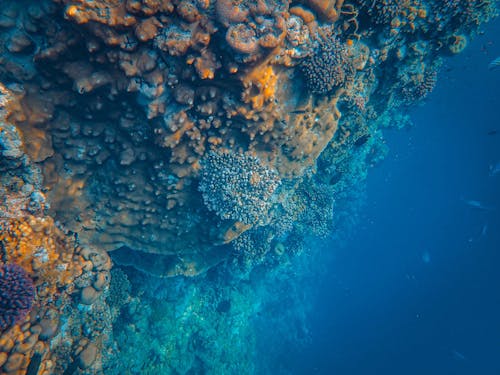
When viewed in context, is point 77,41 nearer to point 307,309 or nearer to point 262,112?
point 262,112

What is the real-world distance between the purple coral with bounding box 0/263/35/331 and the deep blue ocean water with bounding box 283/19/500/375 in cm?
1716

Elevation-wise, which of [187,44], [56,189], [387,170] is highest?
[187,44]

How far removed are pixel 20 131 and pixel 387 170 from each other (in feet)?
286

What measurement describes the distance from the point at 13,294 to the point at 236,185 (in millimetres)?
3653

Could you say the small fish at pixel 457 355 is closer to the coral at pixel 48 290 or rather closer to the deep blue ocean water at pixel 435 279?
the deep blue ocean water at pixel 435 279

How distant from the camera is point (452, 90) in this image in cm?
3622

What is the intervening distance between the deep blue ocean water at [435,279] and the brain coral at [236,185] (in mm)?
13174

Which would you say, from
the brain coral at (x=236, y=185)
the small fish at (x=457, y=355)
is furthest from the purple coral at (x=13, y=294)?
the small fish at (x=457, y=355)

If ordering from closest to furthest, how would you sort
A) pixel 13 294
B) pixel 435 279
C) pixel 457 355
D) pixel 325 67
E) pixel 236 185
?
pixel 13 294 → pixel 325 67 → pixel 236 185 → pixel 457 355 → pixel 435 279

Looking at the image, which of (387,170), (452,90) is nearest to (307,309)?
(452,90)

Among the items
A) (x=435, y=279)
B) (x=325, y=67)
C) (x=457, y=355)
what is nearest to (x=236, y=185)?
(x=325, y=67)

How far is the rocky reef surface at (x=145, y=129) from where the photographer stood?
3.60 meters

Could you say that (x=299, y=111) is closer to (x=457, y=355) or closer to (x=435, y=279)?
(x=457, y=355)

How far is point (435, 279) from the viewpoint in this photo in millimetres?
28344
